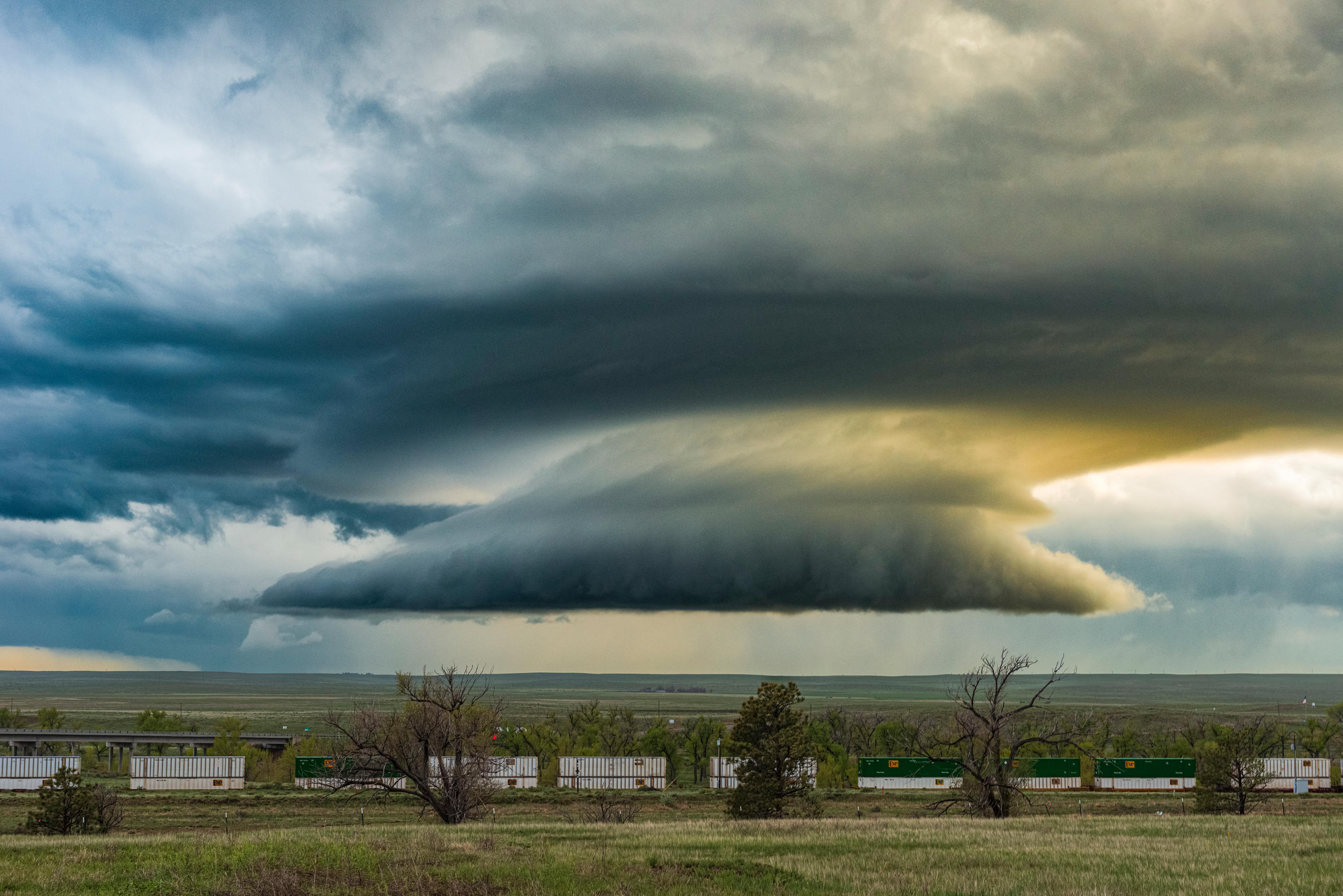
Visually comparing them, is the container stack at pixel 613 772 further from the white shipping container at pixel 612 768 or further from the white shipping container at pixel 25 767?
the white shipping container at pixel 25 767

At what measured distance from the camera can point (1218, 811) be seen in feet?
229

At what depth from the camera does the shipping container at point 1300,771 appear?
106 m

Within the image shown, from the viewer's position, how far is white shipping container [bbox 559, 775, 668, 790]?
342 feet

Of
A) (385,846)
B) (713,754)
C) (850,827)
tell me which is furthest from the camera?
(713,754)

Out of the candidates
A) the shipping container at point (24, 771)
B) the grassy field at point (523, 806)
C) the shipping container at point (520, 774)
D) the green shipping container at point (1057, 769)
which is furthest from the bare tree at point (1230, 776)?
the shipping container at point (24, 771)

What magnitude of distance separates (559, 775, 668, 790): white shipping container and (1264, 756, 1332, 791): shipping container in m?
59.0

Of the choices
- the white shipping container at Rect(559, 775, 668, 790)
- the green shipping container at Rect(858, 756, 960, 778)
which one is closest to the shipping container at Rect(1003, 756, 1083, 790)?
the green shipping container at Rect(858, 756, 960, 778)

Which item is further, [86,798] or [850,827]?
[86,798]

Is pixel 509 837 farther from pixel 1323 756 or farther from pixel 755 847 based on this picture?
pixel 1323 756

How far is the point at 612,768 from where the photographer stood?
347 feet

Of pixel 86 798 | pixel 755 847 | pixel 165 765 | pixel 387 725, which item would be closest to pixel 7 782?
pixel 165 765

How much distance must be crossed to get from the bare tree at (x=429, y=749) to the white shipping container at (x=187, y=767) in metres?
58.3

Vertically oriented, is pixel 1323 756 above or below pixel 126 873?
below

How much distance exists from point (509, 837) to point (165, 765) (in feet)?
275
